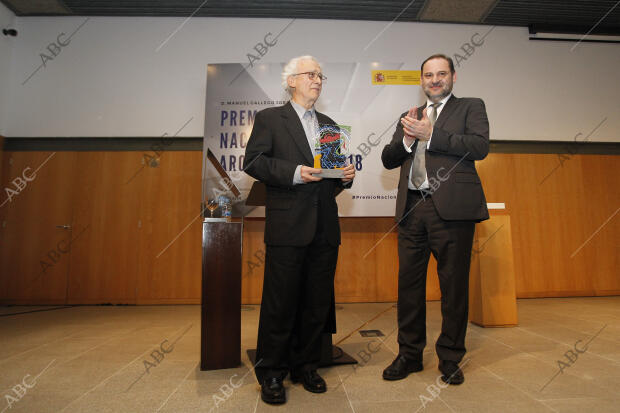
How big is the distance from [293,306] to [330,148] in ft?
2.41

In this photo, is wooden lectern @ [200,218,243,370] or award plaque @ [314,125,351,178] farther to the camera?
wooden lectern @ [200,218,243,370]

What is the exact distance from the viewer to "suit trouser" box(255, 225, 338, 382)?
4.72ft

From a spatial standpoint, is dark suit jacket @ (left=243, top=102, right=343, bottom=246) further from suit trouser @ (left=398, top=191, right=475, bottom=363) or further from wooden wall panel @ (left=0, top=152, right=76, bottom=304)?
wooden wall panel @ (left=0, top=152, right=76, bottom=304)

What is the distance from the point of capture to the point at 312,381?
1.46m

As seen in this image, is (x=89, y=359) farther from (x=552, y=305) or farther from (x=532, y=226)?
(x=532, y=226)

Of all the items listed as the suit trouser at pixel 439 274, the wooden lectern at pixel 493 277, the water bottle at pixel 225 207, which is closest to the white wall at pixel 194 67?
the wooden lectern at pixel 493 277

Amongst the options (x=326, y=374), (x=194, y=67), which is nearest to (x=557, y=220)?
(x=326, y=374)

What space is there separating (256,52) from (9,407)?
4034mm

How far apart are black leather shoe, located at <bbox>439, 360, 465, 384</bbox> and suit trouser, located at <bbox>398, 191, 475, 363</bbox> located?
25mm

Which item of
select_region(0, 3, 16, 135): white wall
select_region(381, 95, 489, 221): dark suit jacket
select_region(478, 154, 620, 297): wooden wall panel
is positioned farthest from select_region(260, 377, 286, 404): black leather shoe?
select_region(0, 3, 16, 135): white wall

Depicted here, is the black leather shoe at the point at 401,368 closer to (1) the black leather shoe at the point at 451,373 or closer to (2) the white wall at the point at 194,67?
(1) the black leather shoe at the point at 451,373

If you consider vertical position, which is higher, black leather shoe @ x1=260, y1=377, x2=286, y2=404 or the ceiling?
the ceiling

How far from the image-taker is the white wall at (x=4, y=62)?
13.2 ft

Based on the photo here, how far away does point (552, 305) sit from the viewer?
11.9 feet
